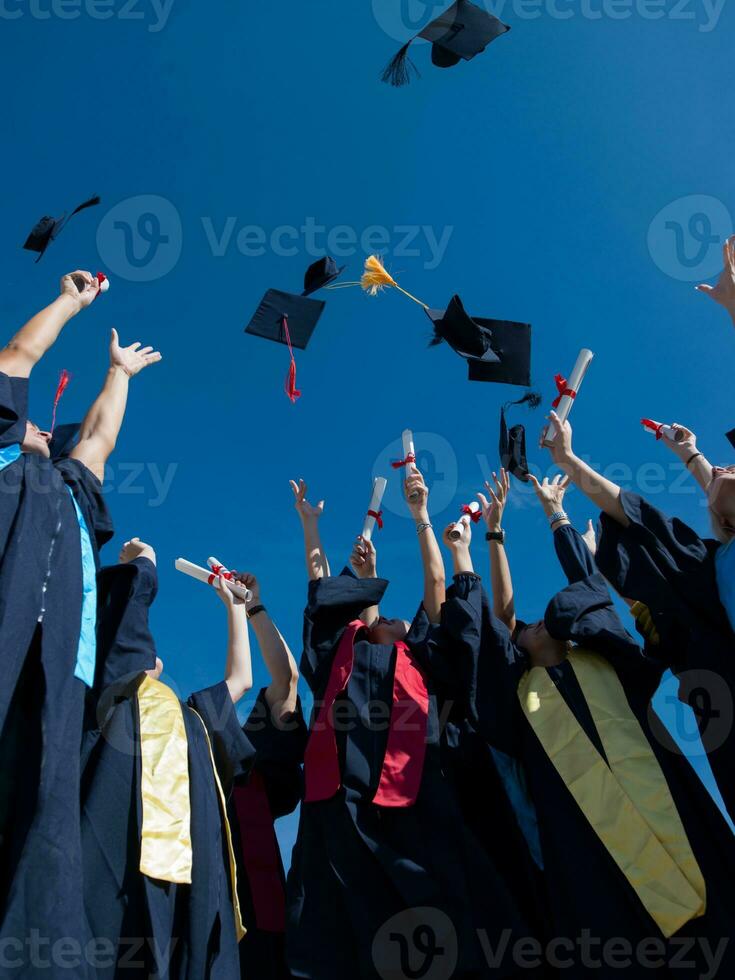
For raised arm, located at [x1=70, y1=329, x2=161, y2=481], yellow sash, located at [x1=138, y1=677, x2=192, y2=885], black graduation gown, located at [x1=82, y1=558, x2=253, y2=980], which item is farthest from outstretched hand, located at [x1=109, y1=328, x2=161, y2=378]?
→ yellow sash, located at [x1=138, y1=677, x2=192, y2=885]

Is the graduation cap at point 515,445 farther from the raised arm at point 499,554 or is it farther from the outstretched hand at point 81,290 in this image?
the outstretched hand at point 81,290

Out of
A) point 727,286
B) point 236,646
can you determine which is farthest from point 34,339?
point 727,286

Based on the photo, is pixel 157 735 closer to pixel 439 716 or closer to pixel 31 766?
pixel 31 766

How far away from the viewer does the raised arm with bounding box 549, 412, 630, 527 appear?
3635 millimetres

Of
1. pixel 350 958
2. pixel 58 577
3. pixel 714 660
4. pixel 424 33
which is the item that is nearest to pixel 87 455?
pixel 58 577

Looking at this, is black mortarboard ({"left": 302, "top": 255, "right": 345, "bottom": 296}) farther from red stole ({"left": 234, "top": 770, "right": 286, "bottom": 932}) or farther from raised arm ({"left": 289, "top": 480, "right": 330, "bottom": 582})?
red stole ({"left": 234, "top": 770, "right": 286, "bottom": 932})

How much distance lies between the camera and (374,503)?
5.05 meters

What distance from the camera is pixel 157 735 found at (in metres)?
3.32

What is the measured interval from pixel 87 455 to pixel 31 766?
3.92 feet

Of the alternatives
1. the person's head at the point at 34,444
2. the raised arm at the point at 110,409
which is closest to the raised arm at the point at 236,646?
the raised arm at the point at 110,409

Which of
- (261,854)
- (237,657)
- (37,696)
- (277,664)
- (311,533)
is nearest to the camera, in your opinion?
(37,696)

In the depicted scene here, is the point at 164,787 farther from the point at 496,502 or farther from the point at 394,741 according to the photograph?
the point at 496,502

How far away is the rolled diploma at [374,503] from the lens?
4941 millimetres

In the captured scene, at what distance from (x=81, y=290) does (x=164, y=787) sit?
207 centimetres
